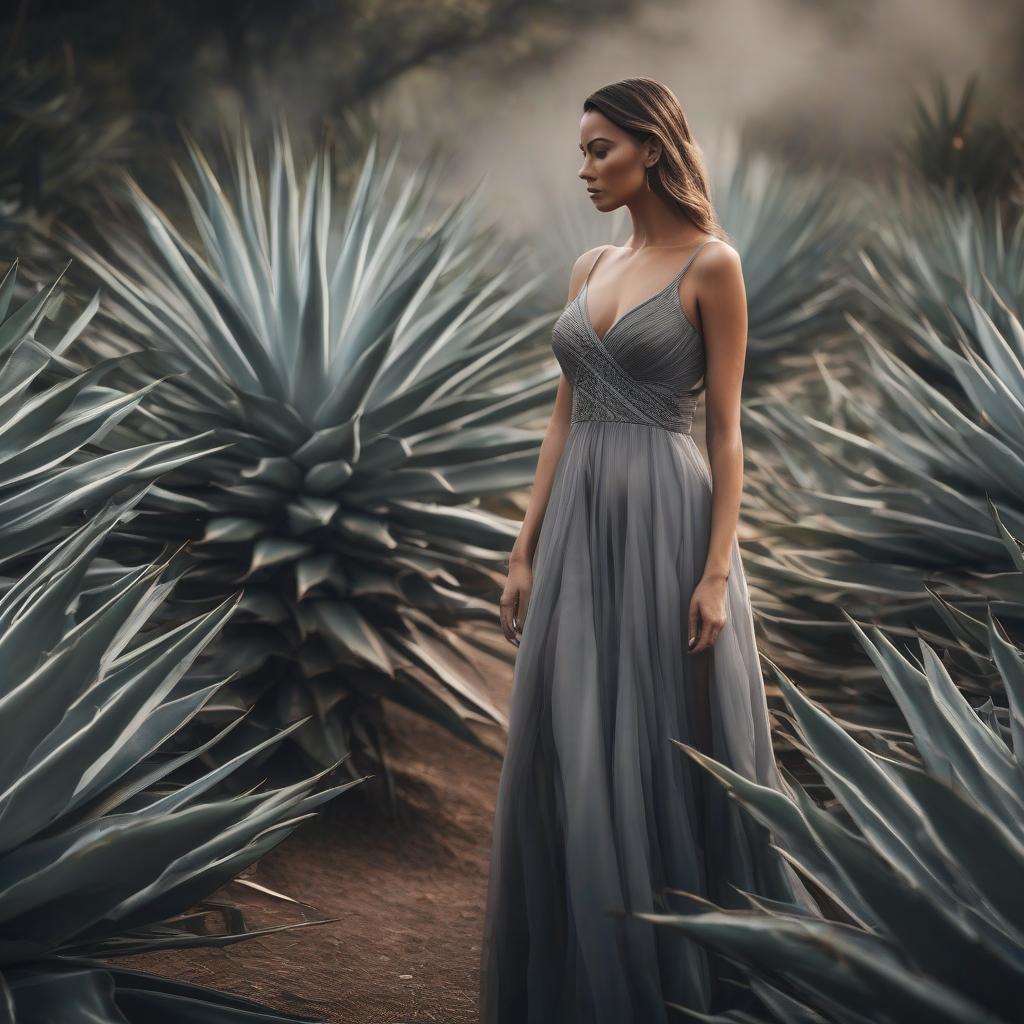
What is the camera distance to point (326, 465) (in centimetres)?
333

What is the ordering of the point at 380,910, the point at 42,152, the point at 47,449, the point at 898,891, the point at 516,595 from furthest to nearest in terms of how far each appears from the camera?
the point at 42,152 → the point at 380,910 → the point at 47,449 → the point at 516,595 → the point at 898,891

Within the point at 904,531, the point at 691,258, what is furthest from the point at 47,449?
the point at 904,531

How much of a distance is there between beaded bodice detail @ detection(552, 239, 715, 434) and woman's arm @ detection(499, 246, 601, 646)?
79 millimetres

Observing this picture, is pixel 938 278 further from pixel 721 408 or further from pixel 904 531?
pixel 721 408

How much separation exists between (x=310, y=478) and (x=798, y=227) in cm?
521

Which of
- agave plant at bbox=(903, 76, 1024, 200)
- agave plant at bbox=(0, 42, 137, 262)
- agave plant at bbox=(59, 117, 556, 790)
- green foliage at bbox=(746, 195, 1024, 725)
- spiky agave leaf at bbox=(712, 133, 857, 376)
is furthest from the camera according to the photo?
agave plant at bbox=(903, 76, 1024, 200)

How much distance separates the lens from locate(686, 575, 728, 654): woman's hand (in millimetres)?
2078

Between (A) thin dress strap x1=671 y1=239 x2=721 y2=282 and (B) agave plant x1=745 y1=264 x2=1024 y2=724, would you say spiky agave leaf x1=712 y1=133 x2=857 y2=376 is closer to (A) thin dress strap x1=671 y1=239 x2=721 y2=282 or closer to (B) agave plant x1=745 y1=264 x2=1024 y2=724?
(B) agave plant x1=745 y1=264 x2=1024 y2=724

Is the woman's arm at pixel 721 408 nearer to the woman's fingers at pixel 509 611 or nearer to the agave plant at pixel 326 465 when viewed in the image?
the woman's fingers at pixel 509 611

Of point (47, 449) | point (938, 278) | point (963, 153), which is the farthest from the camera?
point (963, 153)

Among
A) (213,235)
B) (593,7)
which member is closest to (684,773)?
(213,235)

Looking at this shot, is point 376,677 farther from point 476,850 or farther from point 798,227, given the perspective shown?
point 798,227

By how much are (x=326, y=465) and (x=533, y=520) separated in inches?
45.2

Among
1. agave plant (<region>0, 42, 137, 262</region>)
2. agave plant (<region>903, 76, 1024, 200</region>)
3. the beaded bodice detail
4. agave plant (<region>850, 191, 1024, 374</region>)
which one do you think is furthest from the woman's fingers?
agave plant (<region>903, 76, 1024, 200</region>)
